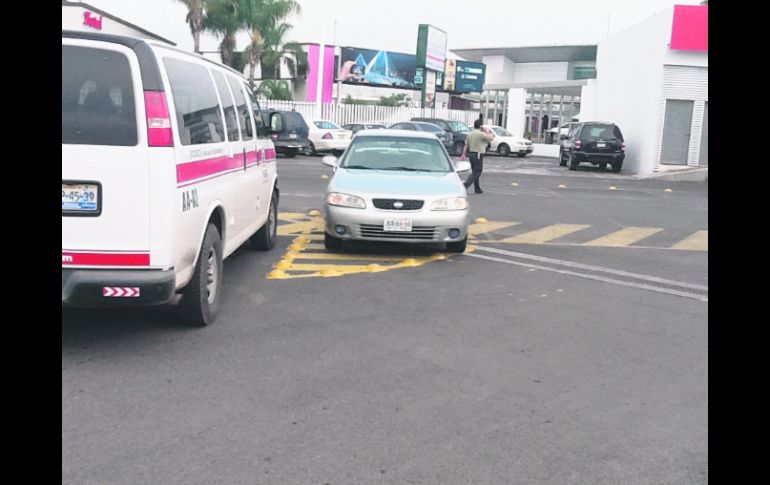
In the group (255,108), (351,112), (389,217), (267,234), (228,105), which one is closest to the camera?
(228,105)


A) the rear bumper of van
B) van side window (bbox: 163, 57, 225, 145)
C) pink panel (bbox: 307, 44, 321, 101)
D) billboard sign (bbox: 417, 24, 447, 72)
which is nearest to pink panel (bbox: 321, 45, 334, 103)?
pink panel (bbox: 307, 44, 321, 101)

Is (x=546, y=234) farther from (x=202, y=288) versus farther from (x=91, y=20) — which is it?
(x=91, y=20)

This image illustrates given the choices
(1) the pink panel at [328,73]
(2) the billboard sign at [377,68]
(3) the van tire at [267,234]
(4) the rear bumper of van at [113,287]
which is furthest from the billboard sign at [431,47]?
(4) the rear bumper of van at [113,287]

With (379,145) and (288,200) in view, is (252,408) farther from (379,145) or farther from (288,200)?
(288,200)

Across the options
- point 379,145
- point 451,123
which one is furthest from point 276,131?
point 451,123

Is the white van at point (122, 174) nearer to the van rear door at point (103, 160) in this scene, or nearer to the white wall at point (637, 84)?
the van rear door at point (103, 160)

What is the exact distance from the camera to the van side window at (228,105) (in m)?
6.86

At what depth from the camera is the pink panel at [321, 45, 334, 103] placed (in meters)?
56.2

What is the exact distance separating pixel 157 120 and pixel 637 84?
27943 millimetres

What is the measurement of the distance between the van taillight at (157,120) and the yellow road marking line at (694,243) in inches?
318

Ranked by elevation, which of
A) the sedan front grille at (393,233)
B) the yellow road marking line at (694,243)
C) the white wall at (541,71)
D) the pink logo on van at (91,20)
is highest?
the white wall at (541,71)

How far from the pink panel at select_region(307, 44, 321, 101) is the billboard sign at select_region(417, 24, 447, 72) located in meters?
10.2

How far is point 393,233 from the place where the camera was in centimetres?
908

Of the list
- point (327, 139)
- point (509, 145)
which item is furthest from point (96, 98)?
point (509, 145)
